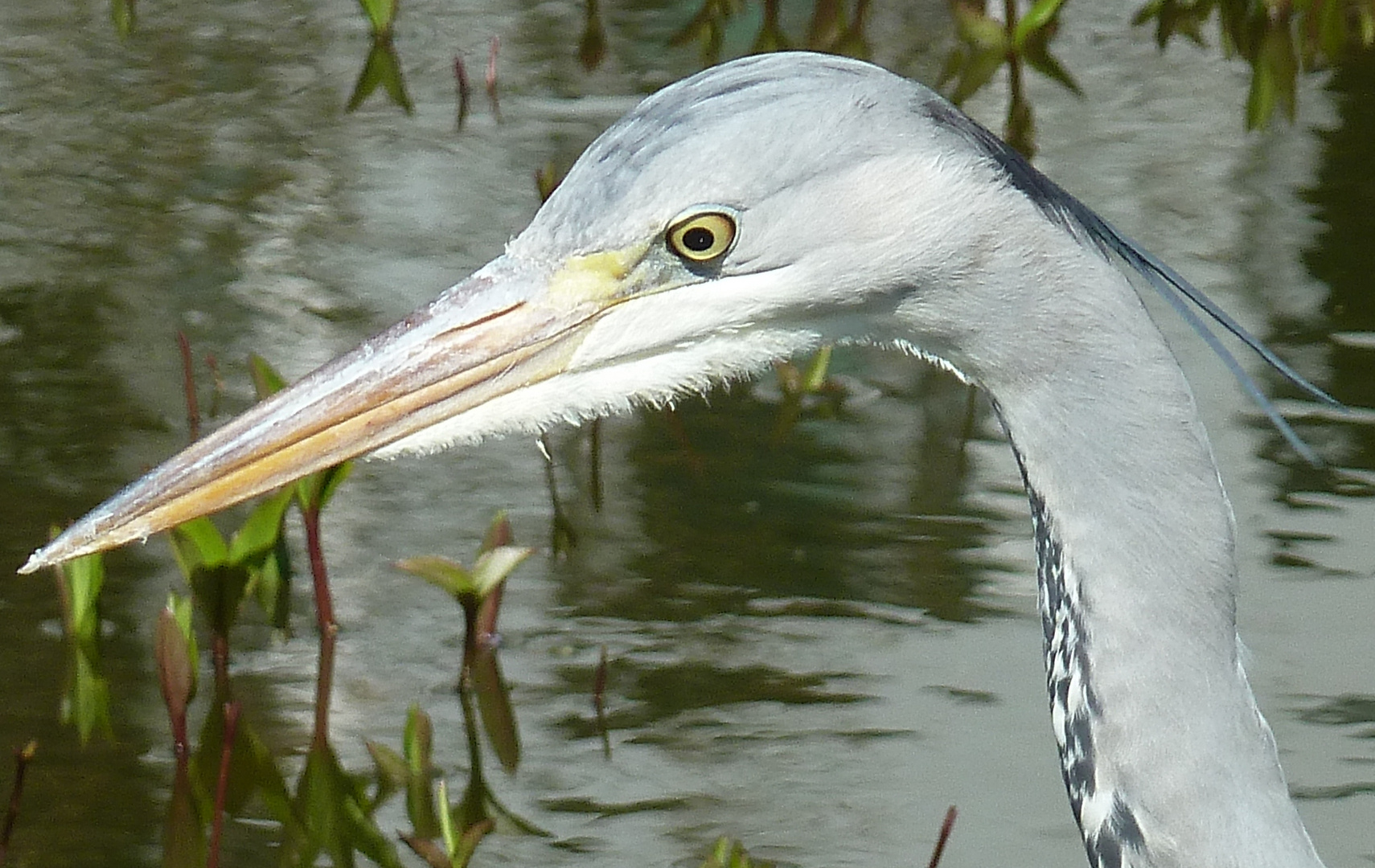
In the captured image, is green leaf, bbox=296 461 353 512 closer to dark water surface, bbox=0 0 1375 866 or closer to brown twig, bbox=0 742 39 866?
dark water surface, bbox=0 0 1375 866

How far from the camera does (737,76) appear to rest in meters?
2.02

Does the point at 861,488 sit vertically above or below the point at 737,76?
below

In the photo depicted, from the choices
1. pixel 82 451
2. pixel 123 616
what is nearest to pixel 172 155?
pixel 82 451

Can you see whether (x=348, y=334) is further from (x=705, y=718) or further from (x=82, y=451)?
(x=705, y=718)

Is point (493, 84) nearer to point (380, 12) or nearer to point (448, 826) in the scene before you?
point (380, 12)

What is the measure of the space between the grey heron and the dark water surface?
1193 mm

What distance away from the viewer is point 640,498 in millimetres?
4094

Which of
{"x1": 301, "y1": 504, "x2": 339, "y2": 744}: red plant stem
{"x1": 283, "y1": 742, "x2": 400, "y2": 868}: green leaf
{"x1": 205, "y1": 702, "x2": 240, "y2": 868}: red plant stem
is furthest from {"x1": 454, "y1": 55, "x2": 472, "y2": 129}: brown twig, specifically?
{"x1": 205, "y1": 702, "x2": 240, "y2": 868}: red plant stem

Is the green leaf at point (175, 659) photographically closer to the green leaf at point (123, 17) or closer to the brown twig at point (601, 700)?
the brown twig at point (601, 700)

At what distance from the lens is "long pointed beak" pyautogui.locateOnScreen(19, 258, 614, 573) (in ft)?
6.89

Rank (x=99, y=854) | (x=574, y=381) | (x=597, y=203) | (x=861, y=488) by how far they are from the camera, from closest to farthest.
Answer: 1. (x=597, y=203)
2. (x=574, y=381)
3. (x=99, y=854)
4. (x=861, y=488)

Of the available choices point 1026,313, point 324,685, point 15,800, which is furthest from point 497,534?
Result: point 1026,313

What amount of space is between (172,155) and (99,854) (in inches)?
111

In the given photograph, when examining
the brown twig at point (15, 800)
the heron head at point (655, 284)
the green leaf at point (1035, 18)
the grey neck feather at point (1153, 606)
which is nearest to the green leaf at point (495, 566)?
the brown twig at point (15, 800)
